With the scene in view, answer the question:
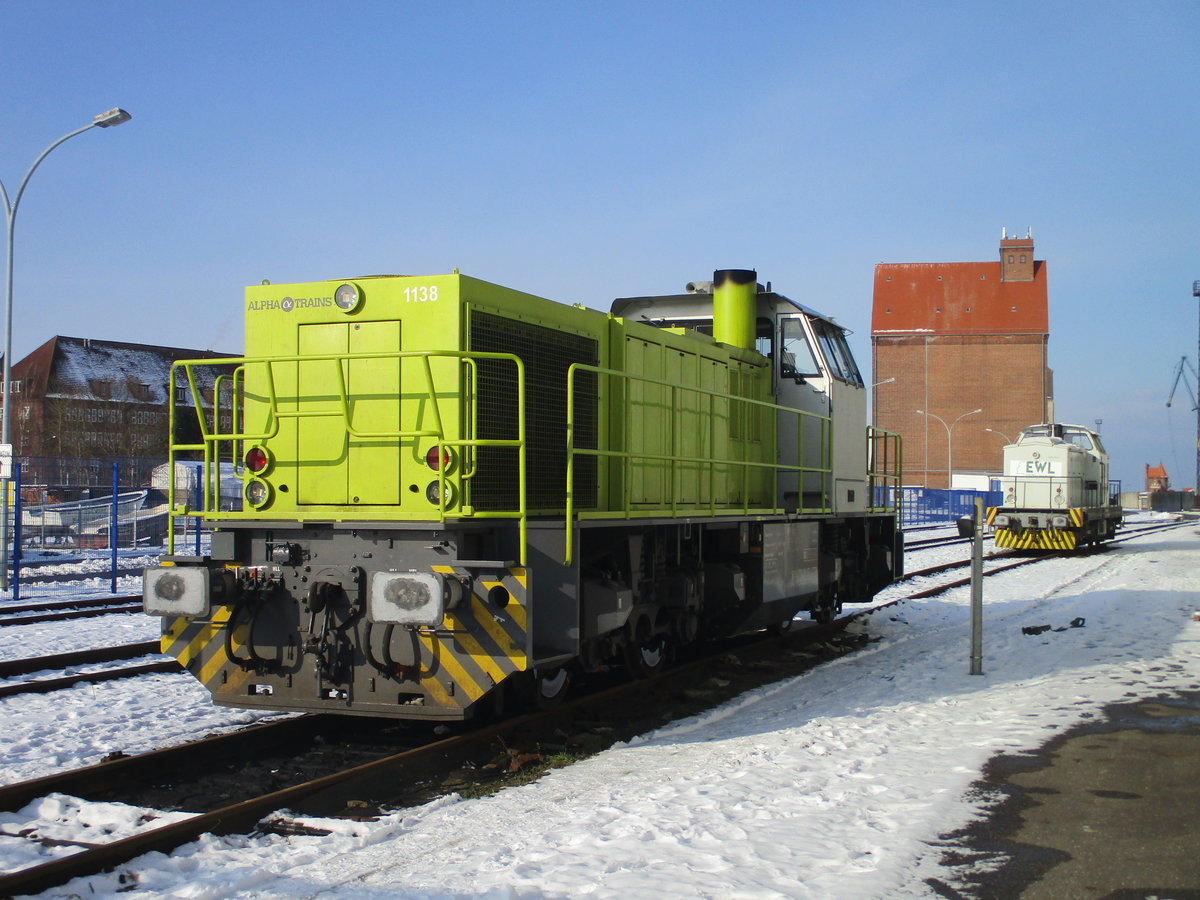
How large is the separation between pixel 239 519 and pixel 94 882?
9.46 feet

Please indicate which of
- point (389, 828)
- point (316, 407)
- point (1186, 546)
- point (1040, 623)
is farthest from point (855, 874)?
point (1186, 546)

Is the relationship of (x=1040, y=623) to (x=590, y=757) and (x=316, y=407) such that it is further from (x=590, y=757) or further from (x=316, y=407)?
(x=316, y=407)

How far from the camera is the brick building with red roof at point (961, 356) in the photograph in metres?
68.8

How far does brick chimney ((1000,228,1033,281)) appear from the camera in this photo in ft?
231

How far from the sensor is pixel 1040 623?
12.8 m

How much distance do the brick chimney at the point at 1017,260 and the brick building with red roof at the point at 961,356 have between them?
0.22 feet

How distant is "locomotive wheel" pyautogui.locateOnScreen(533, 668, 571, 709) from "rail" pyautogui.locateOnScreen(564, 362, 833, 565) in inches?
47.5

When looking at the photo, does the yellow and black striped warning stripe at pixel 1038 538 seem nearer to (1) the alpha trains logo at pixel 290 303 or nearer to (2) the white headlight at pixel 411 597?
(1) the alpha trains logo at pixel 290 303

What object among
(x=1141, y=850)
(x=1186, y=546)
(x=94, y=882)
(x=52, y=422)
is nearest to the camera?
(x=94, y=882)

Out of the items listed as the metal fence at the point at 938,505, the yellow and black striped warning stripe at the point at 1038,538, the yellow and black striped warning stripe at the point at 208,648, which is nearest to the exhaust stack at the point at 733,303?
the yellow and black striped warning stripe at the point at 208,648

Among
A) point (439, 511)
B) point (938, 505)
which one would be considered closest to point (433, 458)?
point (439, 511)

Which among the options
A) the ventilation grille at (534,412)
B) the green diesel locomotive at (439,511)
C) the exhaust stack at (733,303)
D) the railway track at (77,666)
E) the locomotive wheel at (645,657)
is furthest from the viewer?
the exhaust stack at (733,303)

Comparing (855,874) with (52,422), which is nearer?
(855,874)

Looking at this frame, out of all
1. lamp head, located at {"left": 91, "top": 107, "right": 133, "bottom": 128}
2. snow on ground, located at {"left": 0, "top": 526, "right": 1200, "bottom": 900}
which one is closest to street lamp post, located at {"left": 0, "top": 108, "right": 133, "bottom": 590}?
lamp head, located at {"left": 91, "top": 107, "right": 133, "bottom": 128}
